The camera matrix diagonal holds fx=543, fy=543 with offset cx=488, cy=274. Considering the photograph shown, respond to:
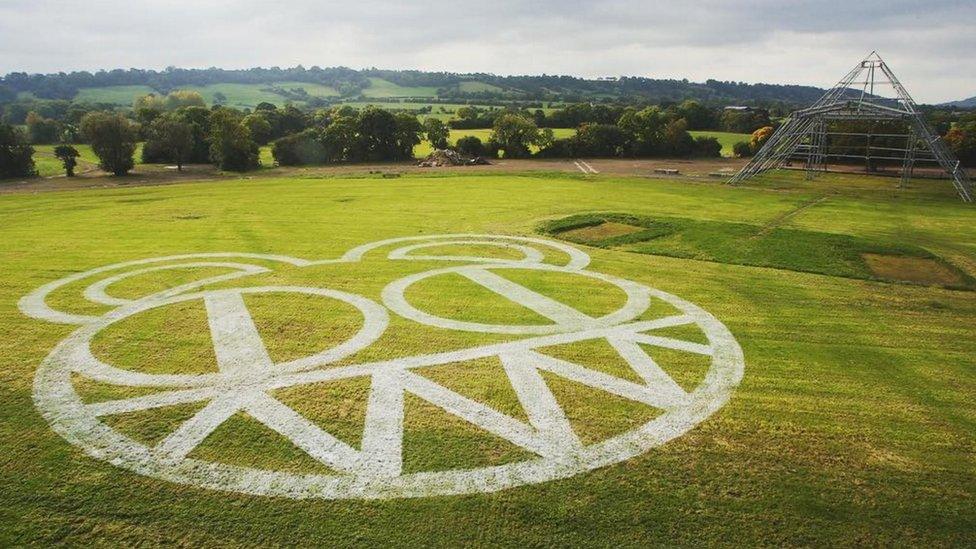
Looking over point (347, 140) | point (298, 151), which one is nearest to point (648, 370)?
point (298, 151)

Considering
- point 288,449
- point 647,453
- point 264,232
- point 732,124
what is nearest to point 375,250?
point 264,232

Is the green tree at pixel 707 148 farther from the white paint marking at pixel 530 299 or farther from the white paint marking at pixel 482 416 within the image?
the white paint marking at pixel 482 416

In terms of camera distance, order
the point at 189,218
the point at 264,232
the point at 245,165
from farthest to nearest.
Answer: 1. the point at 245,165
2. the point at 189,218
3. the point at 264,232

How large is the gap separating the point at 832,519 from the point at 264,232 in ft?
86.5

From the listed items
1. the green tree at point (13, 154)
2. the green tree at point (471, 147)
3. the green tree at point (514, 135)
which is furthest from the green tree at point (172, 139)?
the green tree at point (514, 135)

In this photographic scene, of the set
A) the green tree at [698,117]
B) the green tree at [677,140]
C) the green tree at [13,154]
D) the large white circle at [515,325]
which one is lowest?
the large white circle at [515,325]

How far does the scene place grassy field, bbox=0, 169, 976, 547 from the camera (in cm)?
814

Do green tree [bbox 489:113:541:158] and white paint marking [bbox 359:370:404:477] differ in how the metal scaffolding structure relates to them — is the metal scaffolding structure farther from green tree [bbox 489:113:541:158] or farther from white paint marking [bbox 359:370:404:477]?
white paint marking [bbox 359:370:404:477]

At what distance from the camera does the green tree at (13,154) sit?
69294 millimetres

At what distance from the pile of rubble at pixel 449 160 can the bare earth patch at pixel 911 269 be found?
65.3 m

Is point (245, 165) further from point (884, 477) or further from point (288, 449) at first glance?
point (884, 477)

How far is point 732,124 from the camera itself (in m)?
123

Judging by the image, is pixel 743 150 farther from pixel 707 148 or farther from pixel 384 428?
pixel 384 428

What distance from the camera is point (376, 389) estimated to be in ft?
38.6
